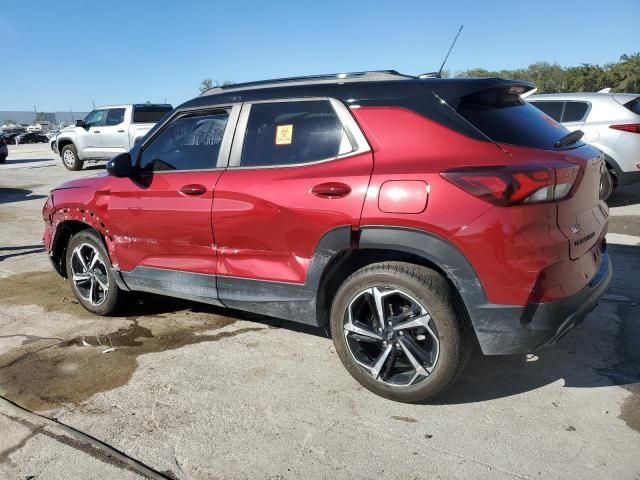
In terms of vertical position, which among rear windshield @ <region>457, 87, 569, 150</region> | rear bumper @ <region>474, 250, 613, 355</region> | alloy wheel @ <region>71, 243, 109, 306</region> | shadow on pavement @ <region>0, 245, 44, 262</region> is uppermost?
rear windshield @ <region>457, 87, 569, 150</region>

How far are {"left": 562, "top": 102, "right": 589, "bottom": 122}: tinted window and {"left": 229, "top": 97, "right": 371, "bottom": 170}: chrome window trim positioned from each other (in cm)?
679

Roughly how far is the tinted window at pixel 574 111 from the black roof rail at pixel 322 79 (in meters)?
6.51

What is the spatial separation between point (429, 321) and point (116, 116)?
15.4 meters

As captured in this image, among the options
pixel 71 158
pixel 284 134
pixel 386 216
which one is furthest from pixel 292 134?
pixel 71 158

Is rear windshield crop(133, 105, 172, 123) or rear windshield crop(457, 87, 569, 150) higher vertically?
rear windshield crop(133, 105, 172, 123)

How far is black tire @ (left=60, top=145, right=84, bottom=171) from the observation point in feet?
56.6

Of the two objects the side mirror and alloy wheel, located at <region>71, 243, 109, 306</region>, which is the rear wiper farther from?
alloy wheel, located at <region>71, 243, 109, 306</region>

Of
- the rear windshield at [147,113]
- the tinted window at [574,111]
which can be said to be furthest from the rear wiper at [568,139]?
the rear windshield at [147,113]

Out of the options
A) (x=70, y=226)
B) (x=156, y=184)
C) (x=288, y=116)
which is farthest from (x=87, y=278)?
(x=288, y=116)

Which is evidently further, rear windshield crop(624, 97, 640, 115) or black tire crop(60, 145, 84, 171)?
black tire crop(60, 145, 84, 171)

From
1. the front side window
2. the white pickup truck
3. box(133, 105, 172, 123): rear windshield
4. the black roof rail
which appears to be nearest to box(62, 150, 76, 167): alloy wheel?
the white pickup truck

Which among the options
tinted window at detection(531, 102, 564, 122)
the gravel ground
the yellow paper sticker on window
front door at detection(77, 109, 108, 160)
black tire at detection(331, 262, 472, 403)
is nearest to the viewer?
the gravel ground

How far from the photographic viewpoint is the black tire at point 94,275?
450cm

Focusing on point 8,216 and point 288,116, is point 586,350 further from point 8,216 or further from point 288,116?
point 8,216
